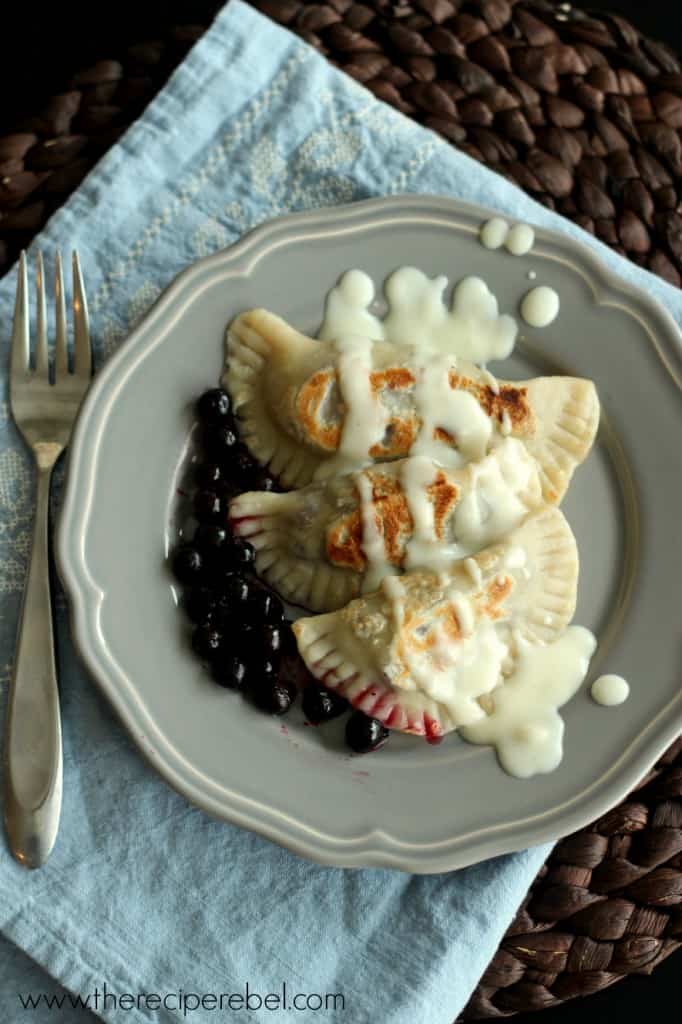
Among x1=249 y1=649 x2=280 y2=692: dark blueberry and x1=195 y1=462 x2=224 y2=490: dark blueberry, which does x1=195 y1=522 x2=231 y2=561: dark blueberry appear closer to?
x1=195 y1=462 x2=224 y2=490: dark blueberry

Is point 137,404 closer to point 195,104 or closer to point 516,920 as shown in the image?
point 195,104

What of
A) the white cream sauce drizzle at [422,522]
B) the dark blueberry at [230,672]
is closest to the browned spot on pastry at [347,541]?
the white cream sauce drizzle at [422,522]

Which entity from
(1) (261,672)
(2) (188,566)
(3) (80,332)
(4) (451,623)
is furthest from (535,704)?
(3) (80,332)

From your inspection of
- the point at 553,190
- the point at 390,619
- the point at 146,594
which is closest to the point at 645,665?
the point at 390,619

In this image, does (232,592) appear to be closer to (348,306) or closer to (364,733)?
(364,733)

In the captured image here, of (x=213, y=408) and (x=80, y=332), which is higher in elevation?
(x=213, y=408)

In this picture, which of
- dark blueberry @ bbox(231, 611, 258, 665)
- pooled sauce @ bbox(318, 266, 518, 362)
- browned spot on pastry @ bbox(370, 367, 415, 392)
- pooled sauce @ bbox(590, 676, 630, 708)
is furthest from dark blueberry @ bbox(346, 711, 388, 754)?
pooled sauce @ bbox(318, 266, 518, 362)

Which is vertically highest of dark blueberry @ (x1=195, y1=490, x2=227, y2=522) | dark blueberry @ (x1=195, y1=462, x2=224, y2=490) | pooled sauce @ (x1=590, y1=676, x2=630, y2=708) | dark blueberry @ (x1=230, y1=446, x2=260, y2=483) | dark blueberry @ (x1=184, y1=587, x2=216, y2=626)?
pooled sauce @ (x1=590, y1=676, x2=630, y2=708)
